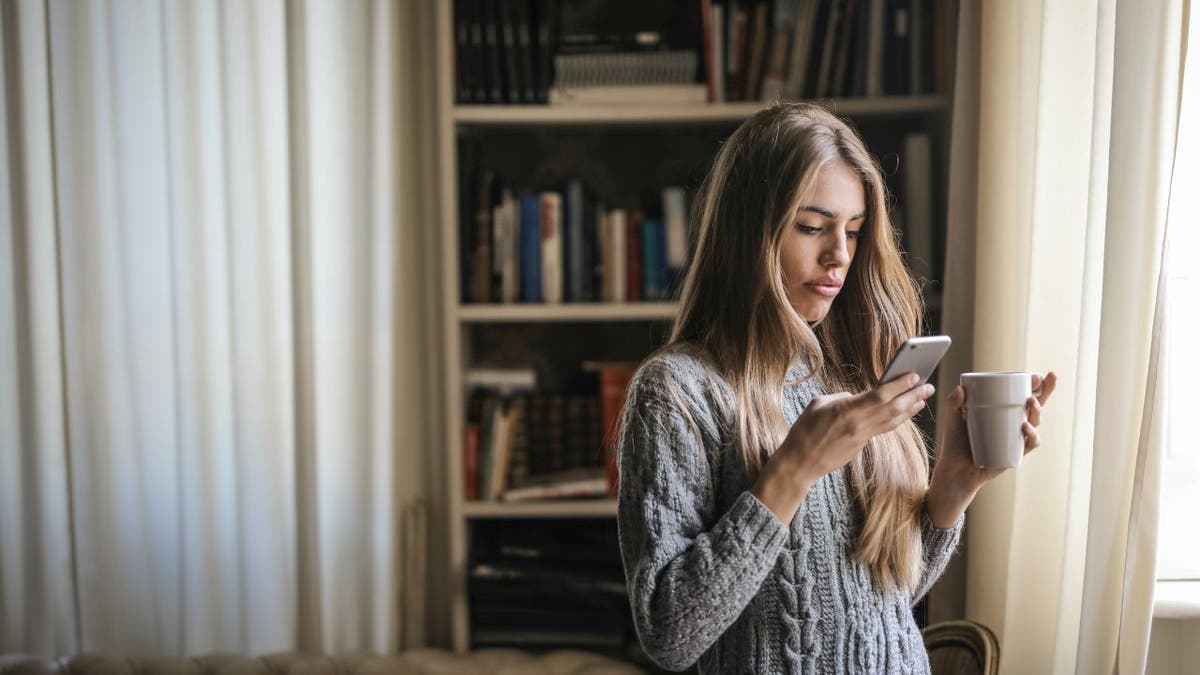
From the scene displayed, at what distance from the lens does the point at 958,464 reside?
107cm

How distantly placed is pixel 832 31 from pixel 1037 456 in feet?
3.46

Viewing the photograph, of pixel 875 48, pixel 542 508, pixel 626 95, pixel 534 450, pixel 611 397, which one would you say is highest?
pixel 875 48

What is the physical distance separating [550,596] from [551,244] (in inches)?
31.4

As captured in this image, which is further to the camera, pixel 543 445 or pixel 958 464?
pixel 543 445

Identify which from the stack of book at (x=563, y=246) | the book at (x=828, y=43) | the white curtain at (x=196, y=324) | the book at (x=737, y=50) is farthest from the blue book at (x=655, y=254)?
the white curtain at (x=196, y=324)

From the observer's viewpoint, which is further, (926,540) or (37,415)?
(37,415)

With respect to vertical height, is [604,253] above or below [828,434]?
above

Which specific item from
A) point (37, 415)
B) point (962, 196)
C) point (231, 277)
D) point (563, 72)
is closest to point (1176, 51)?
point (962, 196)

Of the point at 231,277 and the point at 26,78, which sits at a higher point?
the point at 26,78

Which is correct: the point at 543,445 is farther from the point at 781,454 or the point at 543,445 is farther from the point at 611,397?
the point at 781,454

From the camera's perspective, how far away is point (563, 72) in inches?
82.0

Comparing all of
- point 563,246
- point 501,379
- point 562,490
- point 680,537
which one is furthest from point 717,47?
point 680,537

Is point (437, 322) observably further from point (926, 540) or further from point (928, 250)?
point (926, 540)

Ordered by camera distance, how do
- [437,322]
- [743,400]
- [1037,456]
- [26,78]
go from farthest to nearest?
[437,322]
[26,78]
[1037,456]
[743,400]
